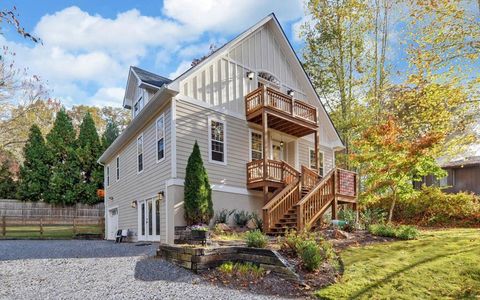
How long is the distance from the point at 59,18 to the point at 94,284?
513 cm

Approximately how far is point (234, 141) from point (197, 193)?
3098 millimetres

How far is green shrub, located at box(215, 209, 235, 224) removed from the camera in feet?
41.4

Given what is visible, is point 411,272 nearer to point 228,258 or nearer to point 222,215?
point 228,258

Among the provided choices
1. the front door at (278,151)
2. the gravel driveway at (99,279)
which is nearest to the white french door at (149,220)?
the gravel driveway at (99,279)

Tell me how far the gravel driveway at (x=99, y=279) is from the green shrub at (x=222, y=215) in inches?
112

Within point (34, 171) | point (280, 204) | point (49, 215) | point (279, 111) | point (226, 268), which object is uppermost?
point (279, 111)

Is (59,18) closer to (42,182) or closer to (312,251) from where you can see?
(312,251)

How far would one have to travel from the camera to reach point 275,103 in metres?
14.3

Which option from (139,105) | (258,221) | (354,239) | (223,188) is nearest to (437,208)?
(354,239)

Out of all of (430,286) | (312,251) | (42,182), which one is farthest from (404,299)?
(42,182)

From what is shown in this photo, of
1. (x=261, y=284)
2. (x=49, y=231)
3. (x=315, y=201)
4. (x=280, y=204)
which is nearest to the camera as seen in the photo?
(x=261, y=284)

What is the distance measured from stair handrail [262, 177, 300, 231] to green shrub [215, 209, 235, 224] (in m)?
1.62

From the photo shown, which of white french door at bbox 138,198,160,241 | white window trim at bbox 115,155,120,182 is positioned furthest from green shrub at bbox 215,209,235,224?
white window trim at bbox 115,155,120,182

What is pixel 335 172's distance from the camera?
13.5 meters
